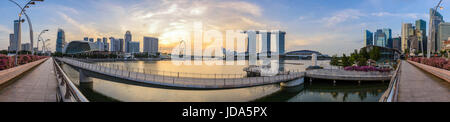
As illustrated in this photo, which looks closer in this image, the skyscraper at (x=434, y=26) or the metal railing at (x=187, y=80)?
the metal railing at (x=187, y=80)

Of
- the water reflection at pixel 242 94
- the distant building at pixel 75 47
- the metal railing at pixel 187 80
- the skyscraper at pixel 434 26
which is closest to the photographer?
the metal railing at pixel 187 80

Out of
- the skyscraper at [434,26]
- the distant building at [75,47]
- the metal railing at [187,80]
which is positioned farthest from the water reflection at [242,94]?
the distant building at [75,47]

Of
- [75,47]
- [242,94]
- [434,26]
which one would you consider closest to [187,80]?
[242,94]

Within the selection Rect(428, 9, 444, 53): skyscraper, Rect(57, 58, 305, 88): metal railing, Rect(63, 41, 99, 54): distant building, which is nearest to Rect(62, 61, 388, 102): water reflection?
Rect(57, 58, 305, 88): metal railing

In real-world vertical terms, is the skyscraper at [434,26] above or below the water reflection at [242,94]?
above

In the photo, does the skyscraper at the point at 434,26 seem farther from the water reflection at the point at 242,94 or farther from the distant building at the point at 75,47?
the distant building at the point at 75,47

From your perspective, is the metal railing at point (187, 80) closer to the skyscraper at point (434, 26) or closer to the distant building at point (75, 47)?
the skyscraper at point (434, 26)

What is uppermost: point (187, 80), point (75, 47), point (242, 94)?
point (75, 47)

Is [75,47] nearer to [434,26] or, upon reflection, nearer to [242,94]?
[242,94]

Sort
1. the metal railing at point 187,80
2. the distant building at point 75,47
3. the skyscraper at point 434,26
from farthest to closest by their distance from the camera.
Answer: the distant building at point 75,47
the skyscraper at point 434,26
the metal railing at point 187,80

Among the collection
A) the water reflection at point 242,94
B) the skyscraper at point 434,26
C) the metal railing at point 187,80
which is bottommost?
the water reflection at point 242,94
